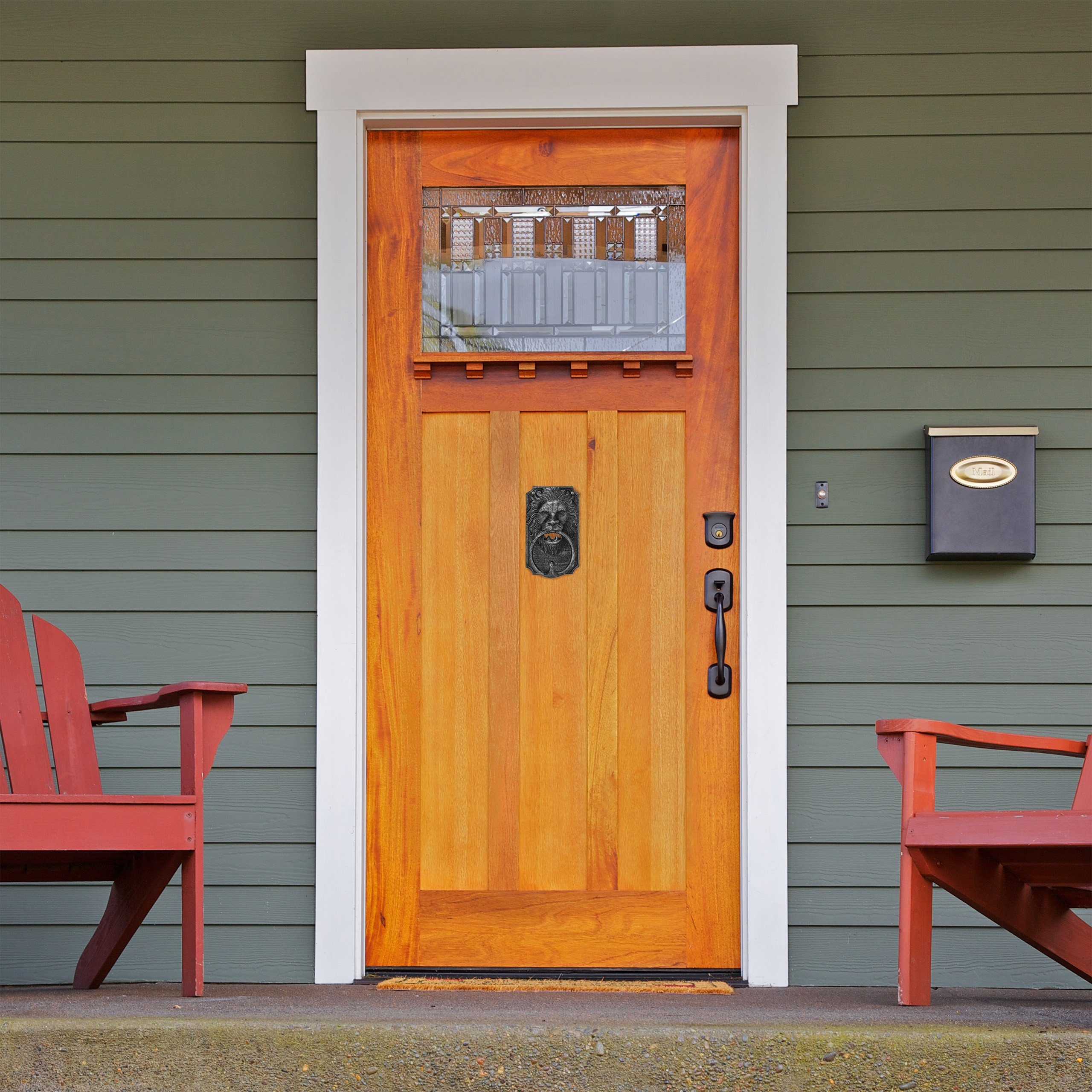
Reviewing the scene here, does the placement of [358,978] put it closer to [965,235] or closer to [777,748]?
[777,748]

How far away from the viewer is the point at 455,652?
2.77 meters

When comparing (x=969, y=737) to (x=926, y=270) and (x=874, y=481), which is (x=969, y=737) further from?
(x=926, y=270)

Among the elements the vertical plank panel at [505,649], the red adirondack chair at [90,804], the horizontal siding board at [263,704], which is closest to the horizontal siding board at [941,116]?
the vertical plank panel at [505,649]

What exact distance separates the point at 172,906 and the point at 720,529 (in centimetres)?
162

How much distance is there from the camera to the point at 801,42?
2.79 meters

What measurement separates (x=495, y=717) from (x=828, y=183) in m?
1.57

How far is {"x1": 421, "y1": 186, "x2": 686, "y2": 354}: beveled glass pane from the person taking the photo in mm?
2844

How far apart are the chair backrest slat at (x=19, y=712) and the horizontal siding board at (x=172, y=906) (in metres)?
0.63

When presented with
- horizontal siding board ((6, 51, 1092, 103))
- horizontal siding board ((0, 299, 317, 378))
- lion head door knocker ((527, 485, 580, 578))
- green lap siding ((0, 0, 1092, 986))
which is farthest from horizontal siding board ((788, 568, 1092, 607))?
horizontal siding board ((0, 299, 317, 378))

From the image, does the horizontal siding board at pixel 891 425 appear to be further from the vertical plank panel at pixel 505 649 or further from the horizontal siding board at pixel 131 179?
the horizontal siding board at pixel 131 179

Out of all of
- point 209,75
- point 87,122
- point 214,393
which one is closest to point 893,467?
point 214,393

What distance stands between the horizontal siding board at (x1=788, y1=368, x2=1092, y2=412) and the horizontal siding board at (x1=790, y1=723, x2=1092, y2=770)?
28.4 inches

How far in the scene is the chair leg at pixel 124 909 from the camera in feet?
6.84

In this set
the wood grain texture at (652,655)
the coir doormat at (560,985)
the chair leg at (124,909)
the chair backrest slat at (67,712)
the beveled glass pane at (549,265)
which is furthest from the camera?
the beveled glass pane at (549,265)
